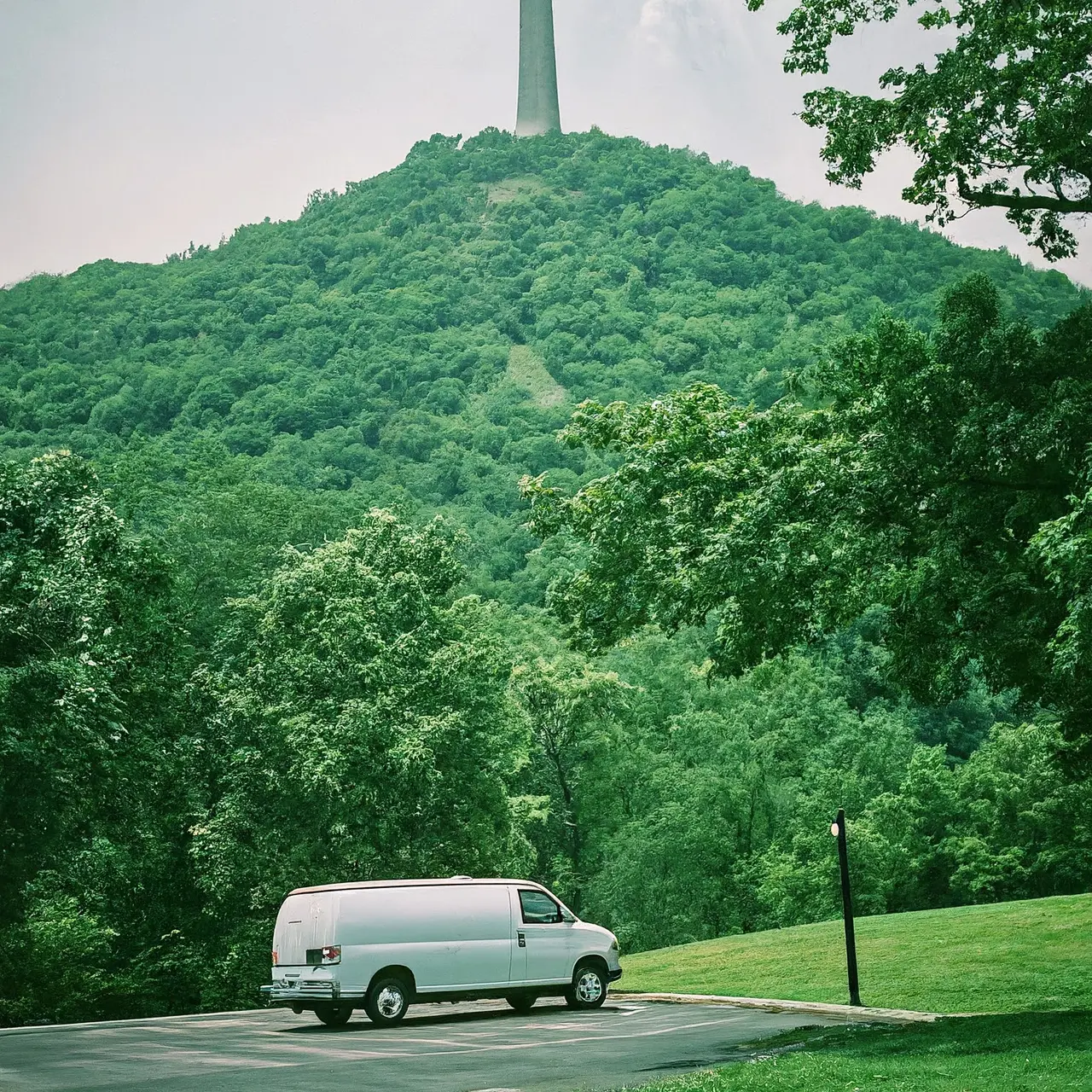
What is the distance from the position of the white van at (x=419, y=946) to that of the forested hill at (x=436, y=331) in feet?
96.5

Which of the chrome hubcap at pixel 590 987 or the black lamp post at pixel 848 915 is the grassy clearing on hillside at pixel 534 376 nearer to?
the chrome hubcap at pixel 590 987

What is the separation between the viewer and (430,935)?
63.5 ft

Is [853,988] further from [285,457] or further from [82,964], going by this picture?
[285,457]

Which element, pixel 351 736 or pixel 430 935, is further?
pixel 351 736

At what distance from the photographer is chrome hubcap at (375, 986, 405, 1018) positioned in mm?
19047

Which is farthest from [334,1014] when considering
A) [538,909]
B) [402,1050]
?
[402,1050]

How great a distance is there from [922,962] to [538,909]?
8583 mm

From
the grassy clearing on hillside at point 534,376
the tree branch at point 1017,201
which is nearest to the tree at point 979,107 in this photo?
the tree branch at point 1017,201

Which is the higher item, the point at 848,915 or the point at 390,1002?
the point at 848,915

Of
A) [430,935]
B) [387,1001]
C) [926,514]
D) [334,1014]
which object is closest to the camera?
[926,514]

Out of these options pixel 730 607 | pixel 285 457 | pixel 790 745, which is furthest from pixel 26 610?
pixel 285 457

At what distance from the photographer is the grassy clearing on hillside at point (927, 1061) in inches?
400

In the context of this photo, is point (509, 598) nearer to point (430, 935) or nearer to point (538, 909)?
point (538, 909)

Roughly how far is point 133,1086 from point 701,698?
56.0m
